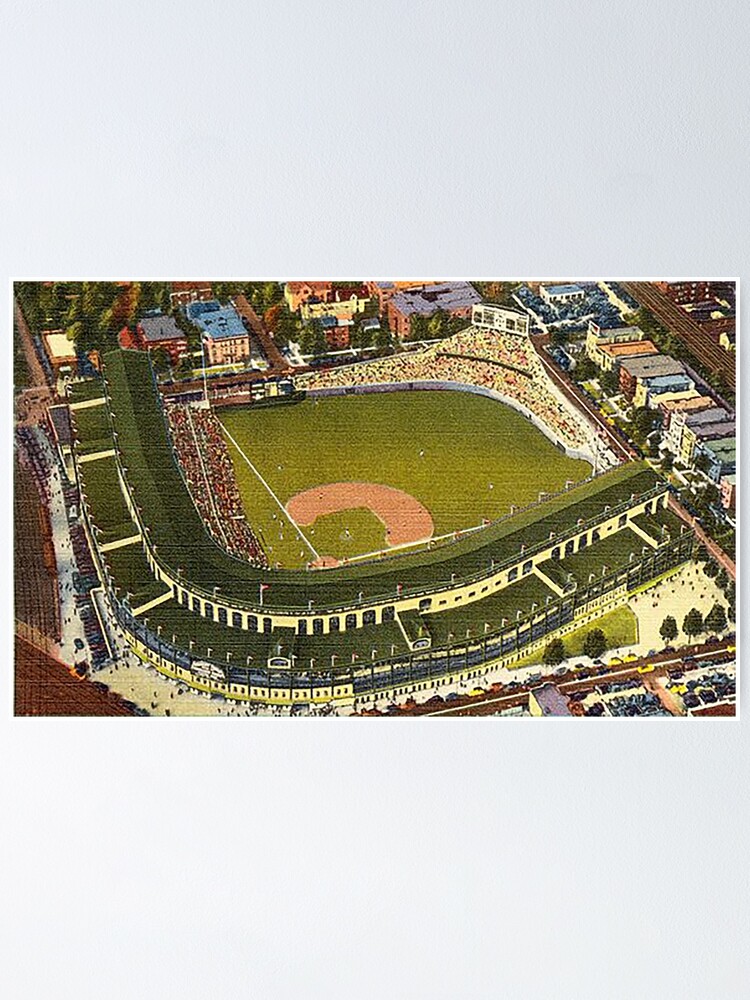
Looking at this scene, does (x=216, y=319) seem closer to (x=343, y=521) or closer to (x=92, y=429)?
(x=92, y=429)

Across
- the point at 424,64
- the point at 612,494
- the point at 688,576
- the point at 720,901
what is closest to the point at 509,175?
the point at 424,64

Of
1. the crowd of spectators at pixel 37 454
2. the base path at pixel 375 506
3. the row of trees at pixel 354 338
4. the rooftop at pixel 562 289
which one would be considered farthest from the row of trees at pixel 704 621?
the crowd of spectators at pixel 37 454

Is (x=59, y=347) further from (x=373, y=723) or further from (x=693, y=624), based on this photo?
(x=693, y=624)

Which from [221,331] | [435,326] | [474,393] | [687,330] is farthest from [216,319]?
[687,330]

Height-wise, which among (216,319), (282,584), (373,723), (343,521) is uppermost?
(216,319)

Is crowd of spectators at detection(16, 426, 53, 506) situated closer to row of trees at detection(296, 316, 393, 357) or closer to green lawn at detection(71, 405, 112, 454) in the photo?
green lawn at detection(71, 405, 112, 454)

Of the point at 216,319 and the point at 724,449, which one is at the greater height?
the point at 216,319

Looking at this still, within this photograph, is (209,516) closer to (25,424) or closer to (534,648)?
(25,424)
